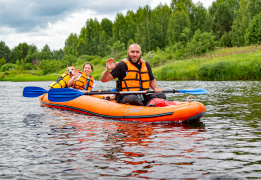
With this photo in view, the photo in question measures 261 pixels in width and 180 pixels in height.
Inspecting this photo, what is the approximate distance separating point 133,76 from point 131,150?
2.94 meters

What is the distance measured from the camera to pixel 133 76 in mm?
6934

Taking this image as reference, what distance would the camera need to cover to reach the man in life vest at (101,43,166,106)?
6.82 meters

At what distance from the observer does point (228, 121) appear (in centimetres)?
651

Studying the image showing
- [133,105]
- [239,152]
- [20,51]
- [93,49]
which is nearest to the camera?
[239,152]

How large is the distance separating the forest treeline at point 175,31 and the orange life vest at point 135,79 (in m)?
27.9

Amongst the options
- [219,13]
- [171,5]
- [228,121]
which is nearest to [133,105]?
[228,121]

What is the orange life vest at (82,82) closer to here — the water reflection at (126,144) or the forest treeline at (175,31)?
the water reflection at (126,144)

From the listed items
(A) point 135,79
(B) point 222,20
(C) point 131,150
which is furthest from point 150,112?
(B) point 222,20

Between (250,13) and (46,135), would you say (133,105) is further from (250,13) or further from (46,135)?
(250,13)

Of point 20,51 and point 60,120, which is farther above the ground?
point 20,51

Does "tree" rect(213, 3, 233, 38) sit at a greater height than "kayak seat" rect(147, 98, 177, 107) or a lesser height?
greater

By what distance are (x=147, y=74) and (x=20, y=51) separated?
101 m

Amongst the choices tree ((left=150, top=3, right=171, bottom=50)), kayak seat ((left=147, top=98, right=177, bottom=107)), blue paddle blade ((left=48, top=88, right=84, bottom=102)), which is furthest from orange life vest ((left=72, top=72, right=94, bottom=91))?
tree ((left=150, top=3, right=171, bottom=50))

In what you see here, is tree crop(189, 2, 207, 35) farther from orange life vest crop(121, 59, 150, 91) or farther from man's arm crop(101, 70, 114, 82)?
man's arm crop(101, 70, 114, 82)
